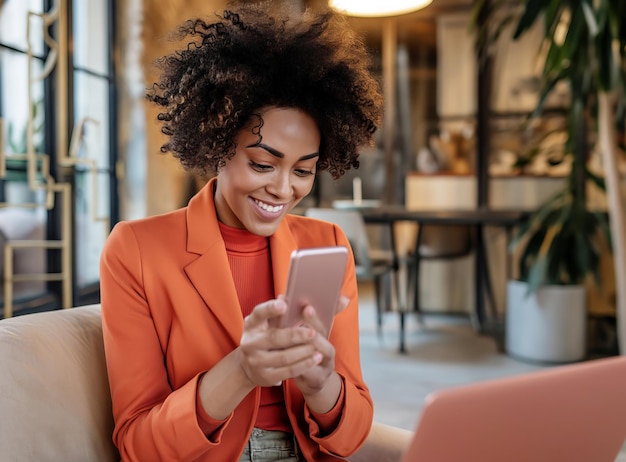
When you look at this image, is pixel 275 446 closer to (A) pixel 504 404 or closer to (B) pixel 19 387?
(B) pixel 19 387

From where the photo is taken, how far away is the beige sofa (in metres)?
0.94

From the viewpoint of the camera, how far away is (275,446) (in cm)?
111

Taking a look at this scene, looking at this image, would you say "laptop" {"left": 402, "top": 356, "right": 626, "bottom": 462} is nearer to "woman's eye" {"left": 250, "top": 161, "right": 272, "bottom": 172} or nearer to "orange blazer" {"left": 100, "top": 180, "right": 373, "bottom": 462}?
"orange blazer" {"left": 100, "top": 180, "right": 373, "bottom": 462}

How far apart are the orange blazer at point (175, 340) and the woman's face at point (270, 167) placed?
0.09 meters

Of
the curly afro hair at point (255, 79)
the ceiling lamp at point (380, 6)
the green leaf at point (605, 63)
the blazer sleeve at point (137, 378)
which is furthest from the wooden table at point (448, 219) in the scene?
the blazer sleeve at point (137, 378)

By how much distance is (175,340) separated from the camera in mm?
1068

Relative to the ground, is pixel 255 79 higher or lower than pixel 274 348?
higher

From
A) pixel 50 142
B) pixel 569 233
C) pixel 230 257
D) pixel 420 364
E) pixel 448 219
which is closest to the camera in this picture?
pixel 230 257

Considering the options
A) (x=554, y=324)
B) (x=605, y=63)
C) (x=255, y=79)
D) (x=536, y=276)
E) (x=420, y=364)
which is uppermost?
(x=605, y=63)

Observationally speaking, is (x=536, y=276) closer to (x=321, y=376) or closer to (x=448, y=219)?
(x=448, y=219)

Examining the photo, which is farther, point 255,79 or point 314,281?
point 255,79

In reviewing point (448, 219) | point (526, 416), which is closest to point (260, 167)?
point (526, 416)

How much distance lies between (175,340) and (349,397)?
294mm

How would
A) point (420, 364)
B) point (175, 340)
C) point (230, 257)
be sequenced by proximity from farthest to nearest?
1. point (420, 364)
2. point (230, 257)
3. point (175, 340)
